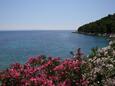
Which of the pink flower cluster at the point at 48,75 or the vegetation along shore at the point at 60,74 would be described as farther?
the vegetation along shore at the point at 60,74

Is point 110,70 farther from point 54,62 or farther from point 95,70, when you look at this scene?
point 54,62

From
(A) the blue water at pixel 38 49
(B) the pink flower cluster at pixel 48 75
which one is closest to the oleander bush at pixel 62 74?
(B) the pink flower cluster at pixel 48 75

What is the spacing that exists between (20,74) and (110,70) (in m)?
2.43

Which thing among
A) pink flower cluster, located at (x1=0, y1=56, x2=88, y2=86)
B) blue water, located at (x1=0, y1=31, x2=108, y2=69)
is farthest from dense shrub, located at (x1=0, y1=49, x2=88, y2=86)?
blue water, located at (x1=0, y1=31, x2=108, y2=69)

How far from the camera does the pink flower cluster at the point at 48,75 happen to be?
25.3 feet

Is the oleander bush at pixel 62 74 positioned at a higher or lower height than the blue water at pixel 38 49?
higher

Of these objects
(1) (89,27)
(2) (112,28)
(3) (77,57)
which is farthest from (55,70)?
(1) (89,27)

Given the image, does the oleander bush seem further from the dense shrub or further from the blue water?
the blue water

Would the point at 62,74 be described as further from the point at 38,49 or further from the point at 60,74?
the point at 38,49

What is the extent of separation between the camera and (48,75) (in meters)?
8.72

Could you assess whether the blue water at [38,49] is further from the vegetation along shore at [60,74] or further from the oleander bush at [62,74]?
the oleander bush at [62,74]

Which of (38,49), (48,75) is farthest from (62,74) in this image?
(38,49)

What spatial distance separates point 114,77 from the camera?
8438 mm

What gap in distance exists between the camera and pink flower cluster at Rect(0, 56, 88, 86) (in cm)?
770
